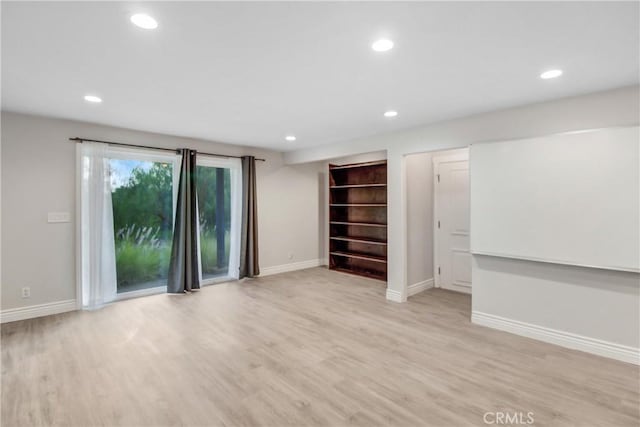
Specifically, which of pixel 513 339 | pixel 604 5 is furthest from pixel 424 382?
pixel 604 5

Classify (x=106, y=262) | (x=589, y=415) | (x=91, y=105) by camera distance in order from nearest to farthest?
(x=589, y=415), (x=91, y=105), (x=106, y=262)

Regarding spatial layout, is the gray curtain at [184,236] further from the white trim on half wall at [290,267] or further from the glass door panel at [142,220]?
the white trim on half wall at [290,267]

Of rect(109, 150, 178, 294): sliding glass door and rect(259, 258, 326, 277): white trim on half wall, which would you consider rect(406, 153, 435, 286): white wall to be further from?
rect(109, 150, 178, 294): sliding glass door

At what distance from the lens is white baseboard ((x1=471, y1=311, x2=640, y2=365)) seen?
2.78 metres

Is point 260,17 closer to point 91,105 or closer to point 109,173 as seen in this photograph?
point 91,105

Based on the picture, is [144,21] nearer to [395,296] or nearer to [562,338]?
[395,296]

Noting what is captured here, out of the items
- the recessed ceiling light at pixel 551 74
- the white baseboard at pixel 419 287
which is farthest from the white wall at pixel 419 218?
the recessed ceiling light at pixel 551 74

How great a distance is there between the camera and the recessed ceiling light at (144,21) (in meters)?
1.75

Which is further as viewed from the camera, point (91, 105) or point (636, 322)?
point (91, 105)

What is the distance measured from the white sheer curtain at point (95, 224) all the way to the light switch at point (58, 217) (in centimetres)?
16

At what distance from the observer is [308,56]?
2223 millimetres

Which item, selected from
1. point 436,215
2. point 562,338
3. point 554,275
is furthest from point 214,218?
point 562,338

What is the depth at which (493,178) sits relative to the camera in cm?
351

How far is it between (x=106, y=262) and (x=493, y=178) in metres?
5.07
